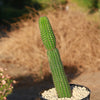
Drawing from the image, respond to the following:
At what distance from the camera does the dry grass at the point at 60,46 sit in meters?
6.42

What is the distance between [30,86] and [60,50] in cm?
151

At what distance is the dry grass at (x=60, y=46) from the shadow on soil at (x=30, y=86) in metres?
0.25

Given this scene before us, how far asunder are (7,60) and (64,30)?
6.63 ft

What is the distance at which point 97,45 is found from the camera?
21.7 ft

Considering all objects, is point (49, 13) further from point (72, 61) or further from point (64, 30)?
point (72, 61)

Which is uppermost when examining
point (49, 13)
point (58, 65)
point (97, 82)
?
point (49, 13)

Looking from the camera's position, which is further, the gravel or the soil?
the soil

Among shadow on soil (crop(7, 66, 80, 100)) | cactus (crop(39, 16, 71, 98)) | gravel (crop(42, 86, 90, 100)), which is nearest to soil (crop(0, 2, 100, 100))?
shadow on soil (crop(7, 66, 80, 100))

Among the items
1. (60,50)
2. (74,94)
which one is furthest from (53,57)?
(60,50)

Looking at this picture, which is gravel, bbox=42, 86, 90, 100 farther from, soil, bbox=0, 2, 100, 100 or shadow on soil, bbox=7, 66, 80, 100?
soil, bbox=0, 2, 100, 100

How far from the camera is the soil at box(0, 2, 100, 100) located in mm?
5820

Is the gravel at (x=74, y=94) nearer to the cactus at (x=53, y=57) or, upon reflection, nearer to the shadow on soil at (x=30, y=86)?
the cactus at (x=53, y=57)

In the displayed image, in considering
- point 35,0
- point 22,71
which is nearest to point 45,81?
point 22,71

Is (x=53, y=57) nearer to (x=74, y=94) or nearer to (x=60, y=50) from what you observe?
(x=74, y=94)
